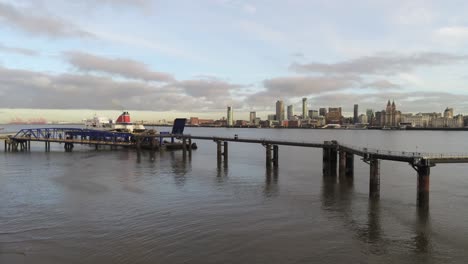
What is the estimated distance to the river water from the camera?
18.0m

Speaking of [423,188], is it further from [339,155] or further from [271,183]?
[339,155]

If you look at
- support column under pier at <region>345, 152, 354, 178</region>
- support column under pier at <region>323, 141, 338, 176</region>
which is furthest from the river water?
support column under pier at <region>323, 141, 338, 176</region>

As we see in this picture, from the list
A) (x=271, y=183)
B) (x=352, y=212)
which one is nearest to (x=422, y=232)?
(x=352, y=212)

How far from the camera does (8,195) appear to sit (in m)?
31.3


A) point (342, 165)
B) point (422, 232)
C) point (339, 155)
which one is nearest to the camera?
point (422, 232)

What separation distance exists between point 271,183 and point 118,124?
7250cm

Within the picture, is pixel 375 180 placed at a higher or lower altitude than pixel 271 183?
higher

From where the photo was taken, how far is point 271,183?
39156mm

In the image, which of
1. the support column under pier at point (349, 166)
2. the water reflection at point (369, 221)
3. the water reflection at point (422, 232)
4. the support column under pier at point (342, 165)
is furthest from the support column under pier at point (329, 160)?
the water reflection at point (422, 232)

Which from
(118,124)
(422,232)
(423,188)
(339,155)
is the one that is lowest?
(422,232)

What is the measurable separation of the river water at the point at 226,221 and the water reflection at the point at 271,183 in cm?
22

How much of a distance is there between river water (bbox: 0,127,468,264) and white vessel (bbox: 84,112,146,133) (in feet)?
191

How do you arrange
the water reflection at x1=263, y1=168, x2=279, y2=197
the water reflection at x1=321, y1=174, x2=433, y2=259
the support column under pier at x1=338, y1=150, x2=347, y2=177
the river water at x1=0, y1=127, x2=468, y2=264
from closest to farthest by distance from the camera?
the river water at x1=0, y1=127, x2=468, y2=264 < the water reflection at x1=321, y1=174, x2=433, y2=259 < the water reflection at x1=263, y1=168, x2=279, y2=197 < the support column under pier at x1=338, y1=150, x2=347, y2=177

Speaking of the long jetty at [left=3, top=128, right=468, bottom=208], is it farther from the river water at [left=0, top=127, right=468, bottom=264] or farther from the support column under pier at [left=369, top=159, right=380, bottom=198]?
the river water at [left=0, top=127, right=468, bottom=264]
